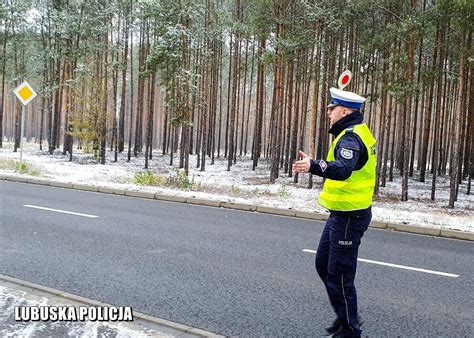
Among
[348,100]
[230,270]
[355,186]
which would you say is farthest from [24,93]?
[355,186]

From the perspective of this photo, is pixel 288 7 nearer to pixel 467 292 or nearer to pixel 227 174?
pixel 227 174

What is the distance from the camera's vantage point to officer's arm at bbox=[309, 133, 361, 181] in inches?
132

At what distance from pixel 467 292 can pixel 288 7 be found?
16.7m

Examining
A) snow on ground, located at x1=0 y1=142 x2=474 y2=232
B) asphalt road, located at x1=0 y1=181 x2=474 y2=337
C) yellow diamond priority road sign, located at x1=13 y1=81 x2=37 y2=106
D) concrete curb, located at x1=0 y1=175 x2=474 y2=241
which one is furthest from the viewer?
yellow diamond priority road sign, located at x1=13 y1=81 x2=37 y2=106

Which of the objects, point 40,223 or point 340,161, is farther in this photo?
point 40,223

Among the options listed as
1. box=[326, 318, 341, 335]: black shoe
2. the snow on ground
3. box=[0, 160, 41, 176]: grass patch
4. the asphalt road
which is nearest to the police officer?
box=[326, 318, 341, 335]: black shoe

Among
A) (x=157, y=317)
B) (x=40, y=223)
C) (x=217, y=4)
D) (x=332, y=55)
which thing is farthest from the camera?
(x=217, y=4)

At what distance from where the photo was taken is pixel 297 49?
19500 mm

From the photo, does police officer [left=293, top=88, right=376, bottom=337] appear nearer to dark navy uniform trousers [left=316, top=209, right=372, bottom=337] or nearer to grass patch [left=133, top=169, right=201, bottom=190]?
dark navy uniform trousers [left=316, top=209, right=372, bottom=337]

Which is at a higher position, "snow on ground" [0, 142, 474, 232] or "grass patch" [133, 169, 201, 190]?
"grass patch" [133, 169, 201, 190]

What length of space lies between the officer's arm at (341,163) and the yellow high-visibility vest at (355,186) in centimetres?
13

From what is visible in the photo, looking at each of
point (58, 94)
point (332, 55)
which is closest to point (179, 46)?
point (332, 55)

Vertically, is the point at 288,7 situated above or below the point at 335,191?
above

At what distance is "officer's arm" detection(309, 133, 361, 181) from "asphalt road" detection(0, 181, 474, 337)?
162cm
